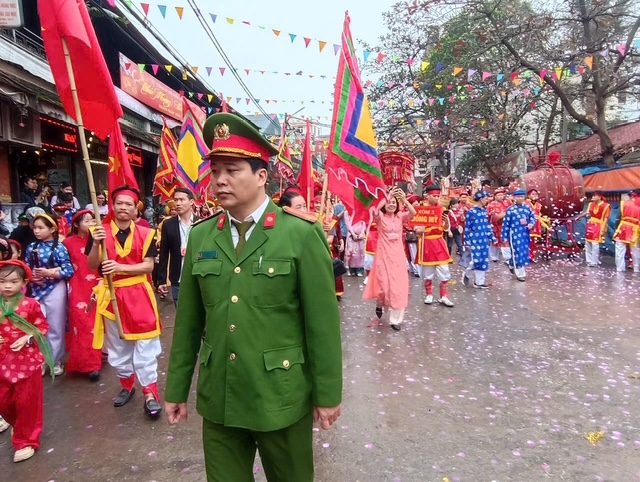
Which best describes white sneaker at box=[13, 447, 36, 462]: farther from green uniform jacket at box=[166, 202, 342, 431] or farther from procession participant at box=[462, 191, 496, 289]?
procession participant at box=[462, 191, 496, 289]

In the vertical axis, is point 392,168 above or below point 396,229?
above

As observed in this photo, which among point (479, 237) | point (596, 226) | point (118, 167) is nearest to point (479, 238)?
point (479, 237)

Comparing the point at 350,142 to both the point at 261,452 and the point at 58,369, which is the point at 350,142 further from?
the point at 58,369

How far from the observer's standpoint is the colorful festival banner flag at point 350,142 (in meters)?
4.24

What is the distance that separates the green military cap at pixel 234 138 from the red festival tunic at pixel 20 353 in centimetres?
226

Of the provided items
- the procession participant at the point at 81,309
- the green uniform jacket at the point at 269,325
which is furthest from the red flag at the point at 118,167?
the green uniform jacket at the point at 269,325

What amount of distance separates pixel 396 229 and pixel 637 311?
153 inches

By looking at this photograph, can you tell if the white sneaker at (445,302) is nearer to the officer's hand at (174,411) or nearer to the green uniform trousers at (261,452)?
the green uniform trousers at (261,452)

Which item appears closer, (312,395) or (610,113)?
(312,395)

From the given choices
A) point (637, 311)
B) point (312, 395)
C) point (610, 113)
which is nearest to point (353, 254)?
point (637, 311)

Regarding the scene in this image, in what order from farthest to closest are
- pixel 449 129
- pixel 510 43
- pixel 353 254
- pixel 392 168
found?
1. pixel 449 129
2. pixel 510 43
3. pixel 353 254
4. pixel 392 168

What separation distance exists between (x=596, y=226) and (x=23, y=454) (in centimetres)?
1188

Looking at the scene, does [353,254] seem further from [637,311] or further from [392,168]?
[637,311]

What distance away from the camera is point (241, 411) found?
1.93 metres
